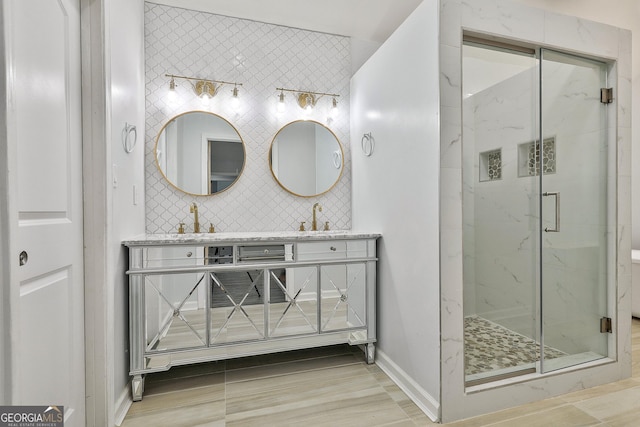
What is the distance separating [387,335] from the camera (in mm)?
2242

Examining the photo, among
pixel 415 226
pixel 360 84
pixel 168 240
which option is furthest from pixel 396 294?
pixel 360 84

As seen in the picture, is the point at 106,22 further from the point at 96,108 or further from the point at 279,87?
the point at 279,87

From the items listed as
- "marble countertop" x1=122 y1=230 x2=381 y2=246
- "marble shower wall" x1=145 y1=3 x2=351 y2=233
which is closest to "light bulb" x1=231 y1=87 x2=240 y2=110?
"marble shower wall" x1=145 y1=3 x2=351 y2=233

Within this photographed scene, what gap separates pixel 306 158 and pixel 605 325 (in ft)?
7.99

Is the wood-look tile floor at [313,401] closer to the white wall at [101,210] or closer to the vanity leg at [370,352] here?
the vanity leg at [370,352]

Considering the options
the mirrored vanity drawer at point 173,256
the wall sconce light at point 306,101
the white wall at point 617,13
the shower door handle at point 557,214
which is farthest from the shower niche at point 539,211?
the mirrored vanity drawer at point 173,256

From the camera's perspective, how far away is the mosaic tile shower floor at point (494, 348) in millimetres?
1814

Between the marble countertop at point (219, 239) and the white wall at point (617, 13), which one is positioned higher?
the white wall at point (617, 13)

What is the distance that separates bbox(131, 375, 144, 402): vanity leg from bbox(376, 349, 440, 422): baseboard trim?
5.05 ft

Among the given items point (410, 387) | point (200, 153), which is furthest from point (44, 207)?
point (410, 387)

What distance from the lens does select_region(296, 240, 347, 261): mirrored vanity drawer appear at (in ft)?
7.18

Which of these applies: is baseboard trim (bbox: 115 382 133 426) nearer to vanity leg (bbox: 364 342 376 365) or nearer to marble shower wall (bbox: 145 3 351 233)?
marble shower wall (bbox: 145 3 351 233)

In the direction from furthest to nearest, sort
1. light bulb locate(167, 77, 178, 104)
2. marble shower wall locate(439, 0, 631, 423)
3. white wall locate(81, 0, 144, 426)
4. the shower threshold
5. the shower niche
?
light bulb locate(167, 77, 178, 104)
the shower niche
the shower threshold
marble shower wall locate(439, 0, 631, 423)
white wall locate(81, 0, 144, 426)

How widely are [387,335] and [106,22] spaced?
8.05ft
